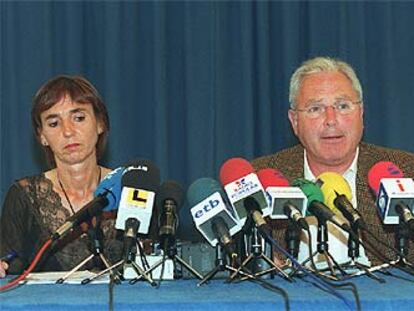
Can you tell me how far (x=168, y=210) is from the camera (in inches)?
77.1

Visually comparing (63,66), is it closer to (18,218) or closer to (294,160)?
(18,218)

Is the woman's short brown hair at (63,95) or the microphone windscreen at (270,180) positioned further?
the woman's short brown hair at (63,95)

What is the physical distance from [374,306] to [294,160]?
56.2 inches

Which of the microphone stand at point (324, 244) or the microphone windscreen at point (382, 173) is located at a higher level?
the microphone windscreen at point (382, 173)

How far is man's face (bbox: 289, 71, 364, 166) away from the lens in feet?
9.59

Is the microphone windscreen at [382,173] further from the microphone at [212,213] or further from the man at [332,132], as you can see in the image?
the man at [332,132]

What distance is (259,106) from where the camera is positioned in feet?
12.9

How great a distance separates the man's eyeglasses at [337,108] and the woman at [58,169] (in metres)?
0.78

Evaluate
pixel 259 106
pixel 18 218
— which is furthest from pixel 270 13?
pixel 18 218

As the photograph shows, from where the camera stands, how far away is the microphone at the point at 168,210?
1.93m

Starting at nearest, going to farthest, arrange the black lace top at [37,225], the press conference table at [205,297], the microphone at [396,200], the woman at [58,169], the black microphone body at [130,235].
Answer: the press conference table at [205,297], the black microphone body at [130,235], the microphone at [396,200], the black lace top at [37,225], the woman at [58,169]

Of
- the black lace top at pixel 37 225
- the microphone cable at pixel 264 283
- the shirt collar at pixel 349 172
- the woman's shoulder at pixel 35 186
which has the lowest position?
the black lace top at pixel 37 225

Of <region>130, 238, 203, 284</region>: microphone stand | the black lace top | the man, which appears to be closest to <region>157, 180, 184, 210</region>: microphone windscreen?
<region>130, 238, 203, 284</region>: microphone stand

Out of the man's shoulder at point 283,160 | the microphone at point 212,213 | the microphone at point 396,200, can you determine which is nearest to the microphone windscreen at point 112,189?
the microphone at point 212,213
